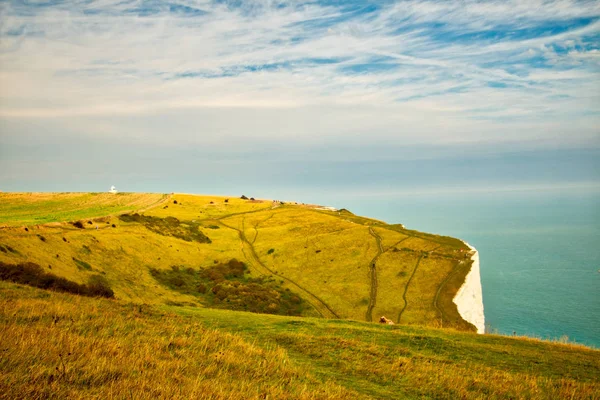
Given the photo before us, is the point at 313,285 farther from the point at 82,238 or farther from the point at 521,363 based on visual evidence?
the point at 521,363

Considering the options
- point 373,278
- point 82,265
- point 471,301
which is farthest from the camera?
point 373,278

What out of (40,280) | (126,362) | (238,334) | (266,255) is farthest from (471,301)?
(126,362)

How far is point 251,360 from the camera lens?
38.5 ft

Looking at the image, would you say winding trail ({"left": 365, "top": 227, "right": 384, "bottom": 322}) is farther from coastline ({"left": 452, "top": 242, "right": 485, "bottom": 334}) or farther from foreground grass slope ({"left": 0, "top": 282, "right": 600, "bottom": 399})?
foreground grass slope ({"left": 0, "top": 282, "right": 600, "bottom": 399})

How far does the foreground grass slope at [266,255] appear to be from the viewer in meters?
46.5

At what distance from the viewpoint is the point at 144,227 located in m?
76.6

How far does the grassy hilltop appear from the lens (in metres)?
8.95

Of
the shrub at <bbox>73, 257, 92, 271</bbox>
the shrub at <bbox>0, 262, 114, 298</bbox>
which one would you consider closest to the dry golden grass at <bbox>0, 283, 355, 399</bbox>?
the shrub at <bbox>0, 262, 114, 298</bbox>

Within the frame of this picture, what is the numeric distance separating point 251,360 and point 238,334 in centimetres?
630

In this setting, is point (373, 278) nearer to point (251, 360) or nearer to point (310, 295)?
point (310, 295)

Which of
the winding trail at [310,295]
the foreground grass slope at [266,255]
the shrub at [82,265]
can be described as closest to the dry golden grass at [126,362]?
the foreground grass slope at [266,255]

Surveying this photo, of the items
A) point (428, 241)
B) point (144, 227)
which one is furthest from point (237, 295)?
point (428, 241)

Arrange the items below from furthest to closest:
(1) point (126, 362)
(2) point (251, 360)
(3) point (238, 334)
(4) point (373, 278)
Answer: (4) point (373, 278), (3) point (238, 334), (2) point (251, 360), (1) point (126, 362)

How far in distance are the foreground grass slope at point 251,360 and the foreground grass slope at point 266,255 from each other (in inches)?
876
